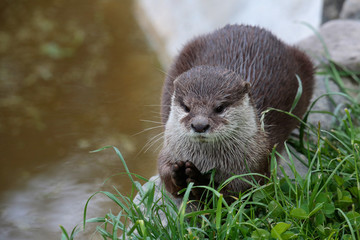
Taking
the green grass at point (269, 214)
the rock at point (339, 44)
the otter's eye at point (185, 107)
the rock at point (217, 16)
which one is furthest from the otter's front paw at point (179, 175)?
the rock at point (217, 16)

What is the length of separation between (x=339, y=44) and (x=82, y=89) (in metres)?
2.03

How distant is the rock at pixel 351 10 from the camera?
460 cm

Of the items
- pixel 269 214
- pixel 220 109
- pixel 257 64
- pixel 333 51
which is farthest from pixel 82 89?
pixel 269 214

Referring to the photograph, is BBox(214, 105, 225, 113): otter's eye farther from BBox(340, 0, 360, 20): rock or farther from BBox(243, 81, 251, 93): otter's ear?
BBox(340, 0, 360, 20): rock

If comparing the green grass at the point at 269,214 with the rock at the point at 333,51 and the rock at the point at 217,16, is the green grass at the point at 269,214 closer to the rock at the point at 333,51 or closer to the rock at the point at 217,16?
the rock at the point at 333,51

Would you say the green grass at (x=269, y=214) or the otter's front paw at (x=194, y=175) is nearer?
the green grass at (x=269, y=214)

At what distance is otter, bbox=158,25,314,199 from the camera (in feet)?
7.42

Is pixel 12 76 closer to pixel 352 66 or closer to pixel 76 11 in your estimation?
pixel 76 11

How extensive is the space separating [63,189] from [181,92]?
1199 millimetres

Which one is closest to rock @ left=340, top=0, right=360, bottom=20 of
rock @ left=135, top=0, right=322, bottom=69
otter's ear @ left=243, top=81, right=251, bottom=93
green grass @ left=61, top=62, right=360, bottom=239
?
rock @ left=135, top=0, right=322, bottom=69

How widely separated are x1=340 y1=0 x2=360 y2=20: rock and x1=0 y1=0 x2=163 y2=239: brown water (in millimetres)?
1749

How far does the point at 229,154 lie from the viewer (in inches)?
94.3

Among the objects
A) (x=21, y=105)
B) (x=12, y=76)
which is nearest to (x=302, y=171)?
(x=21, y=105)

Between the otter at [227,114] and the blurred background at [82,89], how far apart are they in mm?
203
